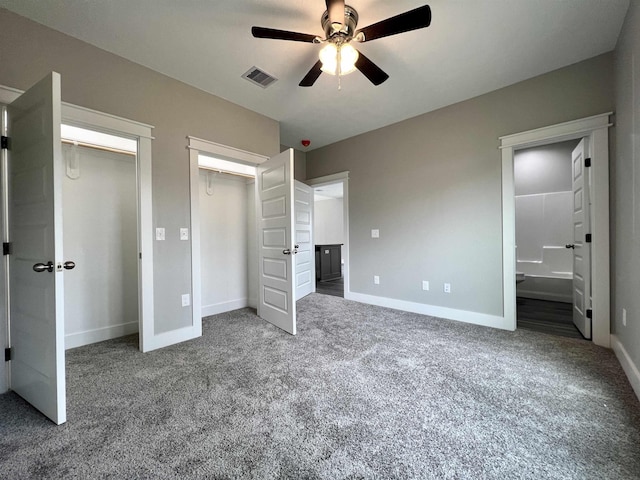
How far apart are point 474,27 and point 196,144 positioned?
2.75 metres

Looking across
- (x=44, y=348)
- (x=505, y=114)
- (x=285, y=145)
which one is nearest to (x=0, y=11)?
(x=44, y=348)

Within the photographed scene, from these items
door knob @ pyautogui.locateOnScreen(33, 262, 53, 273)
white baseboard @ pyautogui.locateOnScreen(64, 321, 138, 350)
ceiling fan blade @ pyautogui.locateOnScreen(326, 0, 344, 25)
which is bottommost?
white baseboard @ pyautogui.locateOnScreen(64, 321, 138, 350)

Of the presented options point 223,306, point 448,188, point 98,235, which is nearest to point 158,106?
point 98,235

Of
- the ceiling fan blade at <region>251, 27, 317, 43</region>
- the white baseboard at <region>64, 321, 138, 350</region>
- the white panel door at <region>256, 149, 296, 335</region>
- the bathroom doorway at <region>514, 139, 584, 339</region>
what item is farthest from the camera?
the bathroom doorway at <region>514, 139, 584, 339</region>

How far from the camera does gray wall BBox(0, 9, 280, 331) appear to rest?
6.28ft

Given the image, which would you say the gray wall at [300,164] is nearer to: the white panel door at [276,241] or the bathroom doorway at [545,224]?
the white panel door at [276,241]

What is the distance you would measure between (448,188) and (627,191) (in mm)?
1530

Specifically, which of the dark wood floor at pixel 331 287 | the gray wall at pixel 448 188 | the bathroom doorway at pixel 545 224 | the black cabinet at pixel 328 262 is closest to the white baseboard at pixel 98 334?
the dark wood floor at pixel 331 287

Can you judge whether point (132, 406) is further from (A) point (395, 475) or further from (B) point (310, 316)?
(B) point (310, 316)

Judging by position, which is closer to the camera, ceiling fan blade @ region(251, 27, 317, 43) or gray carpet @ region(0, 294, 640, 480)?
gray carpet @ region(0, 294, 640, 480)

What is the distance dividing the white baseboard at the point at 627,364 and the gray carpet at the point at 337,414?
54 mm

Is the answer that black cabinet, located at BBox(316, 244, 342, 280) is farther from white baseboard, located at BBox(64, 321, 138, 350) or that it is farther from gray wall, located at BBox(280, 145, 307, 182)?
white baseboard, located at BBox(64, 321, 138, 350)

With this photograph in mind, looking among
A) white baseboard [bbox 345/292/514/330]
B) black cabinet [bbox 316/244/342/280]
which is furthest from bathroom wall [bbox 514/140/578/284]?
black cabinet [bbox 316/244/342/280]

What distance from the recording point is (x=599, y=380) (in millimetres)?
1845
